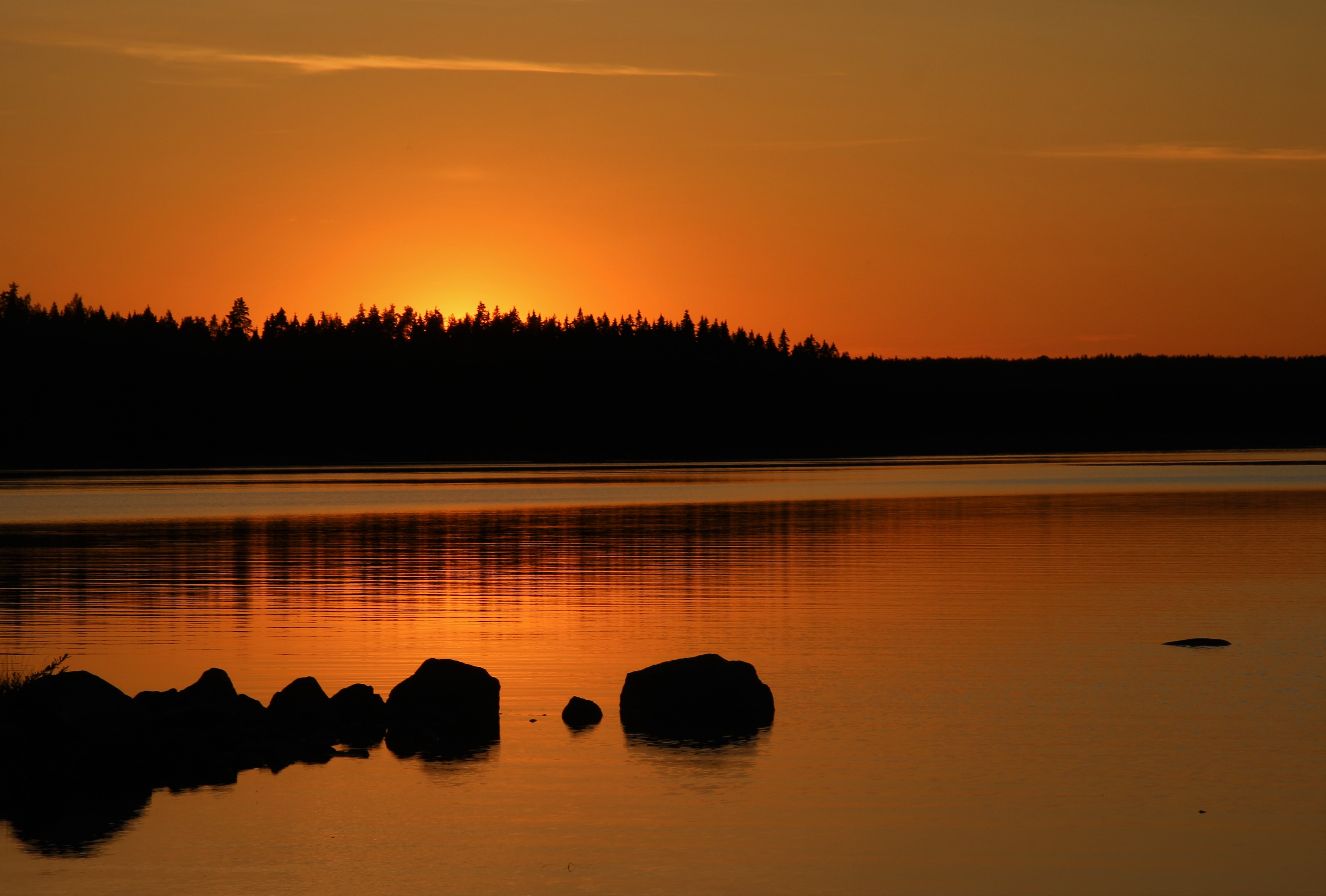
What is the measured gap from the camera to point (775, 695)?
22656 millimetres

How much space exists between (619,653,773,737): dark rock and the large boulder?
178 centimetres

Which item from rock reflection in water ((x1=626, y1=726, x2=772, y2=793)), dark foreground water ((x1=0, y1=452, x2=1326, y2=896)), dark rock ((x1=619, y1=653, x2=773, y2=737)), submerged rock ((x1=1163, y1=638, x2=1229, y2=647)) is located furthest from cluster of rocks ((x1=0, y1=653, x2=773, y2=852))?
submerged rock ((x1=1163, y1=638, x2=1229, y2=647))

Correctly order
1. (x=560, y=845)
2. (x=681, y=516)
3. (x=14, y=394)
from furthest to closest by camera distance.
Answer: (x=14, y=394) → (x=681, y=516) → (x=560, y=845)

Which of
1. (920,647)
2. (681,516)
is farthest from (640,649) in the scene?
(681,516)

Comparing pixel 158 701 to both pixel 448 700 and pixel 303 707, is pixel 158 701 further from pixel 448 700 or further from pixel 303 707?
pixel 448 700

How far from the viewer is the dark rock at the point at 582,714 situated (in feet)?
67.7

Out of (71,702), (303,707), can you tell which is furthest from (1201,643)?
(71,702)

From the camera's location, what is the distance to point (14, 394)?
19575 centimetres

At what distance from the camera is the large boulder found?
2034 centimetres

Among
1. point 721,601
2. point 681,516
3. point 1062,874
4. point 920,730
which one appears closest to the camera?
point 1062,874

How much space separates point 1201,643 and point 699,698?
33.6 feet

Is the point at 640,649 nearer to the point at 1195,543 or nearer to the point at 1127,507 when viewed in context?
the point at 1195,543

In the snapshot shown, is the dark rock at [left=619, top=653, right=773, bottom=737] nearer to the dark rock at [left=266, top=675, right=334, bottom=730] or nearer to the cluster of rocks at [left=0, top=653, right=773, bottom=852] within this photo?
the cluster of rocks at [left=0, top=653, right=773, bottom=852]

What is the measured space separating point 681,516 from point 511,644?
3967 cm
